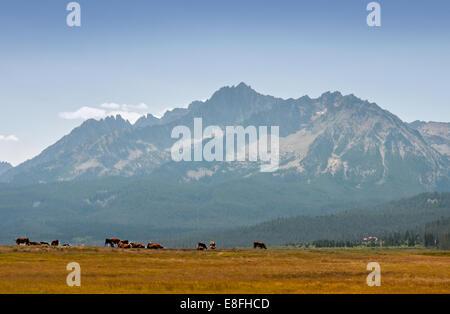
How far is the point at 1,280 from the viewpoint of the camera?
7294 cm

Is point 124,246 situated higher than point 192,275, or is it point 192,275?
point 124,246

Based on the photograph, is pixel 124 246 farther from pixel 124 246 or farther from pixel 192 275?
pixel 192 275

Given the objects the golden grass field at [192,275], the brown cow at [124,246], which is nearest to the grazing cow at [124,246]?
the brown cow at [124,246]

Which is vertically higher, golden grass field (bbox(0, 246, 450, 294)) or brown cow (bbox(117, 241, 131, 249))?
brown cow (bbox(117, 241, 131, 249))

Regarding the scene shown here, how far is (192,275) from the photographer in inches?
3295

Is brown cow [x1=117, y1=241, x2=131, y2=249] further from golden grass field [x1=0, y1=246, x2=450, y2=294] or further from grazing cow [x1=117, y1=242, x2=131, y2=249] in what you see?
golden grass field [x1=0, y1=246, x2=450, y2=294]

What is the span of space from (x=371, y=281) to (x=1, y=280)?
44220 millimetres

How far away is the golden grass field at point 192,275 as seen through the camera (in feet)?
229

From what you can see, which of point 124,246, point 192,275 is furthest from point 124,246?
point 192,275

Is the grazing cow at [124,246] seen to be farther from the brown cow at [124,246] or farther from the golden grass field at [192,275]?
the golden grass field at [192,275]

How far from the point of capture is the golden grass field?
69.8m

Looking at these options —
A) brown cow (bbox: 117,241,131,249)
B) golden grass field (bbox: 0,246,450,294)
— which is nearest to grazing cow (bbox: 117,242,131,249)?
brown cow (bbox: 117,241,131,249)
